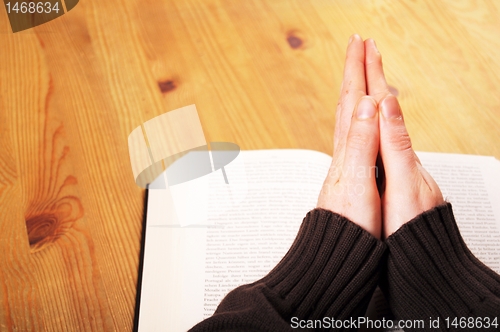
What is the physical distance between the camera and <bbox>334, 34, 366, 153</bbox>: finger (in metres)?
0.56

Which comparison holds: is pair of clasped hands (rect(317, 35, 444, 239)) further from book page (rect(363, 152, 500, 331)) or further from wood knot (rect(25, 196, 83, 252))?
wood knot (rect(25, 196, 83, 252))

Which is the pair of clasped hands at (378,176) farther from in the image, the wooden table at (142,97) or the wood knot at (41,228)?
the wood knot at (41,228)

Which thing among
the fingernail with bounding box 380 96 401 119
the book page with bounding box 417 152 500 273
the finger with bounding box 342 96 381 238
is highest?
the fingernail with bounding box 380 96 401 119

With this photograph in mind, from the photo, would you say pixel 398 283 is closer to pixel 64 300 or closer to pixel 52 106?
pixel 64 300

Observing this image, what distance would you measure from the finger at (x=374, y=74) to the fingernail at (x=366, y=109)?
0.06 meters

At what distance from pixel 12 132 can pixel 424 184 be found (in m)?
0.52

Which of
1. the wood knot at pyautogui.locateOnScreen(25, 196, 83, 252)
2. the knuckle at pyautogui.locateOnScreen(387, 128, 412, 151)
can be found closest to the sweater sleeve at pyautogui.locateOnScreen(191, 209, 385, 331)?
the knuckle at pyautogui.locateOnScreen(387, 128, 412, 151)

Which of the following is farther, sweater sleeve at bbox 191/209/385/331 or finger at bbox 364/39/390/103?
finger at bbox 364/39/390/103

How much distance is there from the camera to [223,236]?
52 centimetres

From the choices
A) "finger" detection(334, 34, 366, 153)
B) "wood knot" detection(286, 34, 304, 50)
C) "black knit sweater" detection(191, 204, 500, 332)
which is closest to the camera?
"black knit sweater" detection(191, 204, 500, 332)

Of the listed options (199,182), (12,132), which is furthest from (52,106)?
(199,182)

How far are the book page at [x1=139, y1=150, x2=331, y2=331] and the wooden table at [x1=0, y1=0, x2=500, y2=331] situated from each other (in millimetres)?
23

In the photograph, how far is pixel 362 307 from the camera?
0.46 m

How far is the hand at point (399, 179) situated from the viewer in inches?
18.8
